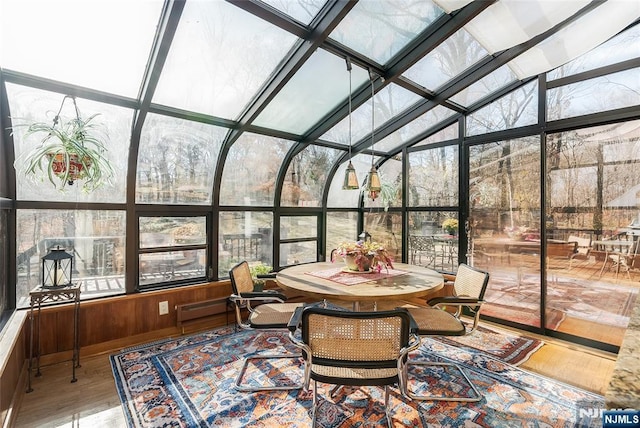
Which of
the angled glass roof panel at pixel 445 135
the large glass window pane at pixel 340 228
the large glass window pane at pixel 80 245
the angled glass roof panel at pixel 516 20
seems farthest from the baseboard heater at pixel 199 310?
the angled glass roof panel at pixel 516 20

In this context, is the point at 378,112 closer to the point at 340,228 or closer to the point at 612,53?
the point at 340,228

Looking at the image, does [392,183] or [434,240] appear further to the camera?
[392,183]

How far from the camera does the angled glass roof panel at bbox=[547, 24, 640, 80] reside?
113 inches

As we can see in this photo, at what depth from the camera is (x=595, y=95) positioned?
122 inches

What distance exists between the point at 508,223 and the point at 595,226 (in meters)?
0.81

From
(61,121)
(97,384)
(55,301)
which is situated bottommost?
(97,384)

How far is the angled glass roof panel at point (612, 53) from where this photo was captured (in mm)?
2877

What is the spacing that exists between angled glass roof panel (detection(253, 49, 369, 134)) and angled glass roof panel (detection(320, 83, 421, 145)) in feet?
1.32

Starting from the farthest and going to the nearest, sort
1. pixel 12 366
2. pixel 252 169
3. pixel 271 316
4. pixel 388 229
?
pixel 388 229
pixel 252 169
pixel 271 316
pixel 12 366

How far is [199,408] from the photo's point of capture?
7.16ft

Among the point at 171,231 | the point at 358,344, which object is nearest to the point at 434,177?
the point at 358,344

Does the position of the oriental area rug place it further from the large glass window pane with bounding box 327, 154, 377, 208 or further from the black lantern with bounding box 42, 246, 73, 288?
the large glass window pane with bounding box 327, 154, 377, 208

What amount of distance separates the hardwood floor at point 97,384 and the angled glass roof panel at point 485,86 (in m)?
2.93

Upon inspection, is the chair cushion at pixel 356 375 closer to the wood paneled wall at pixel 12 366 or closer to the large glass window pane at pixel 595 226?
the wood paneled wall at pixel 12 366
